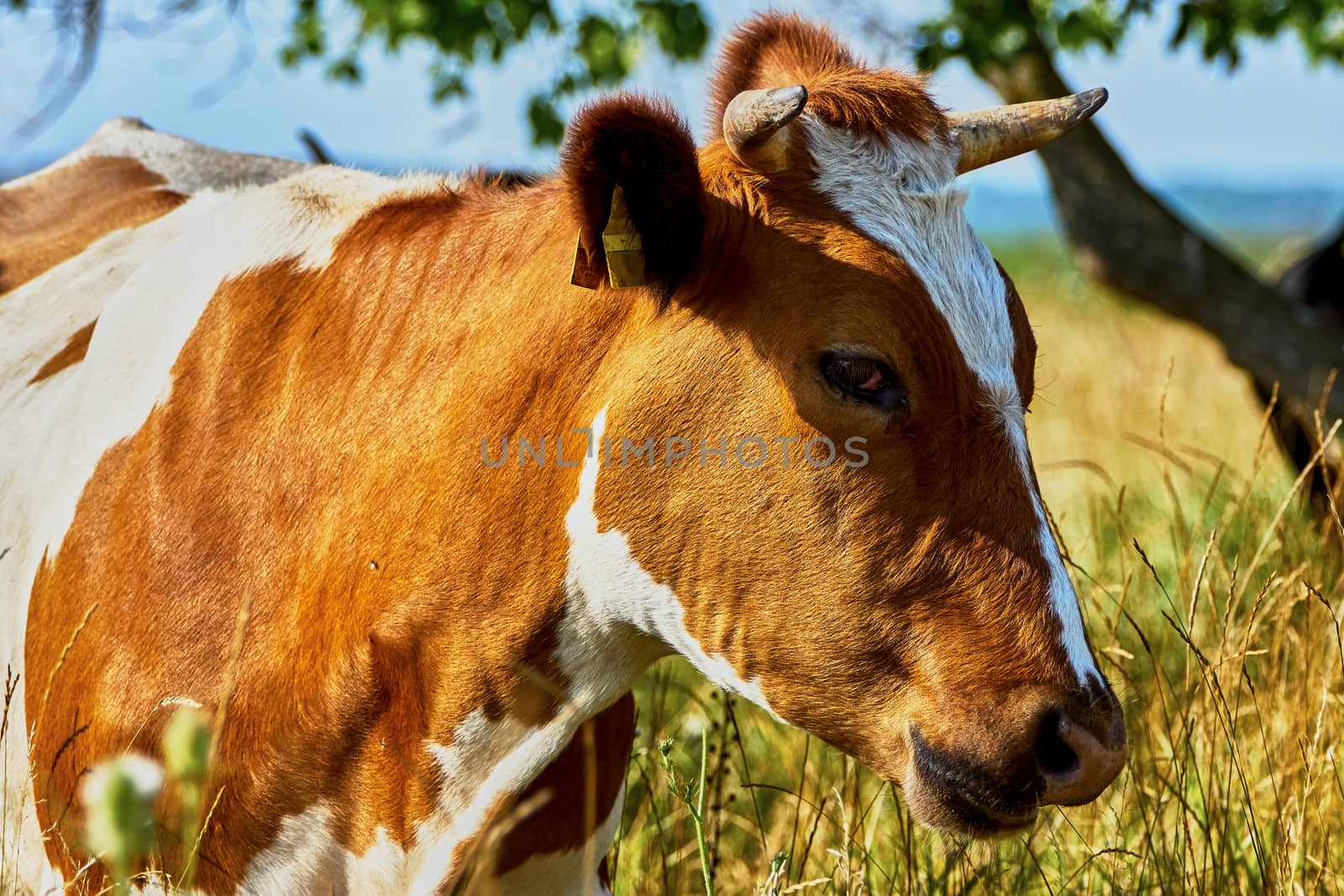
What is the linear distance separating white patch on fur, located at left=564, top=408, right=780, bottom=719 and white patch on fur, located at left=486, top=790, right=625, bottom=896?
50 cm

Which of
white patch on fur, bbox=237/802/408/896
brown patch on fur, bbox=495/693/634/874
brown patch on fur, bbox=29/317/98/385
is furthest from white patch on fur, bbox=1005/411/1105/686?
brown patch on fur, bbox=29/317/98/385

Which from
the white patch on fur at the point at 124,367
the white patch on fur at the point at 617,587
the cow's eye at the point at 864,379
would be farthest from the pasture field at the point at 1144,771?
the white patch on fur at the point at 124,367

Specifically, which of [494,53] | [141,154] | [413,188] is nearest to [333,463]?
[413,188]

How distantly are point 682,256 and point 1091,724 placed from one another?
3.04ft

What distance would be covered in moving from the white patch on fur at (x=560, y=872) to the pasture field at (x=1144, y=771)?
8 cm

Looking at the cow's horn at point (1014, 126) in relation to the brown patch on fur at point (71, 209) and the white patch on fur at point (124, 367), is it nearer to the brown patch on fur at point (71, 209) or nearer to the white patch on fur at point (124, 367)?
the white patch on fur at point (124, 367)

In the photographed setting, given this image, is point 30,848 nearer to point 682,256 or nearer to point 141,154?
point 682,256

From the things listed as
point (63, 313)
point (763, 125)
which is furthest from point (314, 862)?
point (63, 313)

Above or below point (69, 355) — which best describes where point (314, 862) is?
below

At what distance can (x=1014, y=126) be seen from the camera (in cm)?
228

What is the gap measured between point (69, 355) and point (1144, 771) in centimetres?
281

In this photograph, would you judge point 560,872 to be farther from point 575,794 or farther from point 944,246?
point 944,246

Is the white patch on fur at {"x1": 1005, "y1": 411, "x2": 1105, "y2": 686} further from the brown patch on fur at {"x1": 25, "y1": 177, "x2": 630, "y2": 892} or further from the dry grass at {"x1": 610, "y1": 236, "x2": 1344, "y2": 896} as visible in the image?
the brown patch on fur at {"x1": 25, "y1": 177, "x2": 630, "y2": 892}

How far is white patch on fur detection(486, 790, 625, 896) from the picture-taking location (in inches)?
95.4
